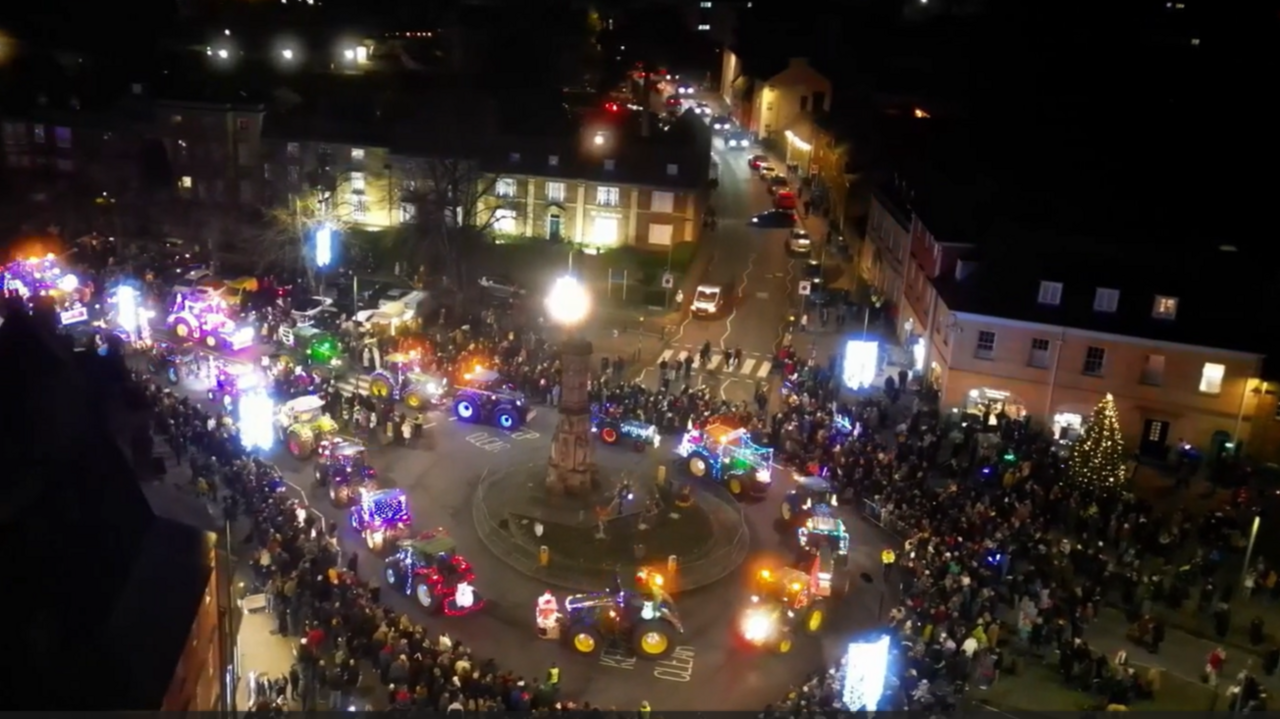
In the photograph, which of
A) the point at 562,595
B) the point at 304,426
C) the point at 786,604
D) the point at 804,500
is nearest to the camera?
the point at 786,604

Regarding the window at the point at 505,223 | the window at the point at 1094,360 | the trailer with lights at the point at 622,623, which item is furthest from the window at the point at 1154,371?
the window at the point at 505,223

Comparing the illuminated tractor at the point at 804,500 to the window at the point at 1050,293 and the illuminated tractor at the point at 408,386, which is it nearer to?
the window at the point at 1050,293

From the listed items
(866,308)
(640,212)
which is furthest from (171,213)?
(866,308)

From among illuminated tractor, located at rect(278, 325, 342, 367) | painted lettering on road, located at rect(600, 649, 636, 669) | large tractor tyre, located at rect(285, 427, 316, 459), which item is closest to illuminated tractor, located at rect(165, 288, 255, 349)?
illuminated tractor, located at rect(278, 325, 342, 367)

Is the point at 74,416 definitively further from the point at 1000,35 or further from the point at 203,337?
the point at 1000,35

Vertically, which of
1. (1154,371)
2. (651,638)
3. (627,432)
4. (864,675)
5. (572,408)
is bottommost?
(651,638)

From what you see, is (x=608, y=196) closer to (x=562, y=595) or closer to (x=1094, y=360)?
(x=1094, y=360)

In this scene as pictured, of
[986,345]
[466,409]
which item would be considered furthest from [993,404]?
[466,409]
